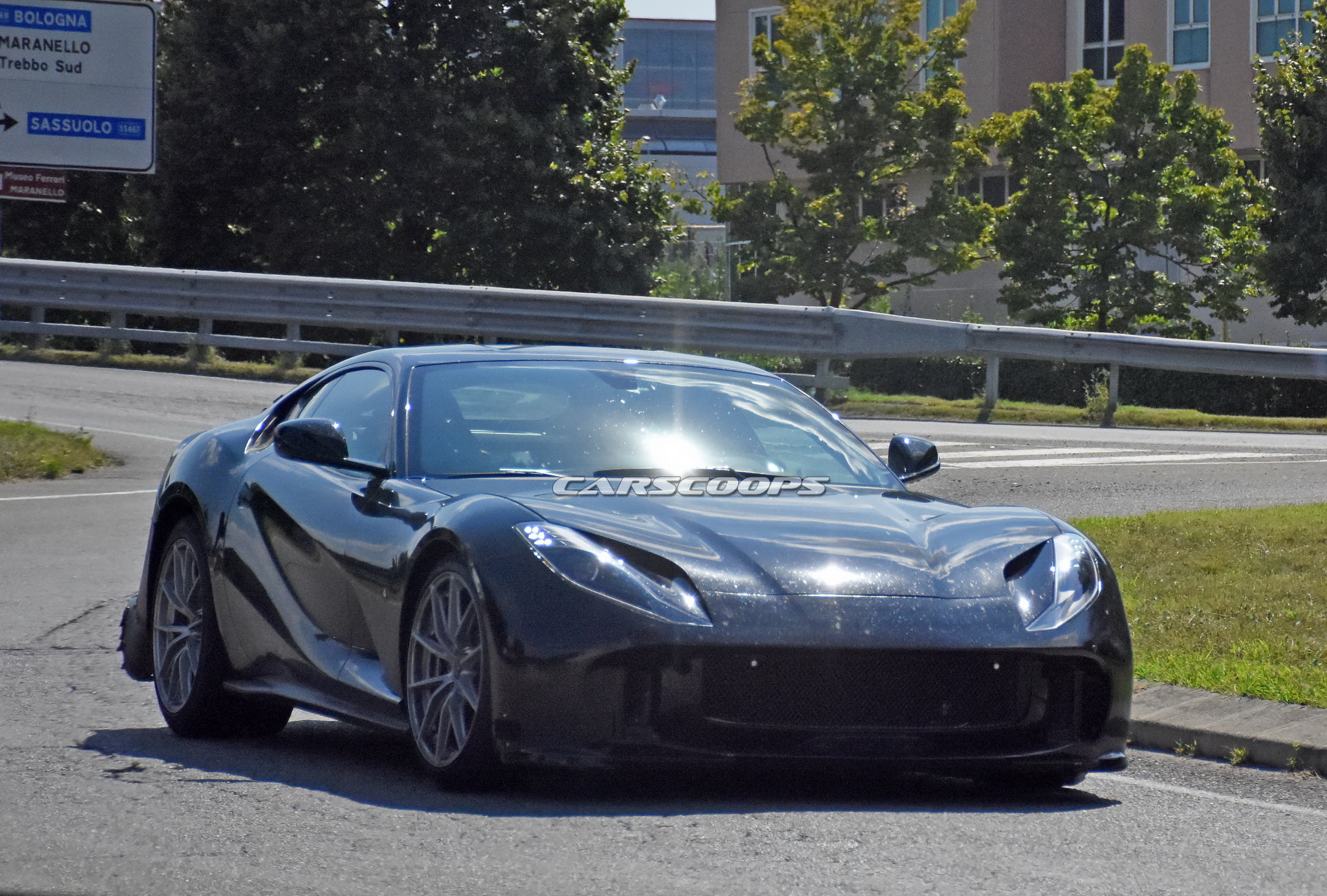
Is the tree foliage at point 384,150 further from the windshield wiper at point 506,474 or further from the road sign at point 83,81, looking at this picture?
the windshield wiper at point 506,474

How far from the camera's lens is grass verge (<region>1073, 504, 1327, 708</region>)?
24.0ft

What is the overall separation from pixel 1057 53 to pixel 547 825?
48.0m

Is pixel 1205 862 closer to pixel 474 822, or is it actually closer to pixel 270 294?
pixel 474 822

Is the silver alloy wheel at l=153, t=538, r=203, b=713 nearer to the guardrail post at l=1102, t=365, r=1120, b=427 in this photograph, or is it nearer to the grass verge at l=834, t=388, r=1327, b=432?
the grass verge at l=834, t=388, r=1327, b=432

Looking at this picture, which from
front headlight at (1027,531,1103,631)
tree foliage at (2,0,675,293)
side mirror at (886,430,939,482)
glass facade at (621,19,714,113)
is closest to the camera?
front headlight at (1027,531,1103,631)

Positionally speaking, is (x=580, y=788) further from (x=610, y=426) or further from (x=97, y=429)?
(x=97, y=429)

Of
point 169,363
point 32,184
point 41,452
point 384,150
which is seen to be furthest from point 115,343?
point 384,150

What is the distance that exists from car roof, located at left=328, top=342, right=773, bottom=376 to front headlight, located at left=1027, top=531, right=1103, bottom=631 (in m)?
1.57

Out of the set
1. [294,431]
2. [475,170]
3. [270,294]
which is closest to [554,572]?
[294,431]

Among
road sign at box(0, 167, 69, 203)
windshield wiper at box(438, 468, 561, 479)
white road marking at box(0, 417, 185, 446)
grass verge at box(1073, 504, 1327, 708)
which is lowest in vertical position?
grass verge at box(1073, 504, 1327, 708)

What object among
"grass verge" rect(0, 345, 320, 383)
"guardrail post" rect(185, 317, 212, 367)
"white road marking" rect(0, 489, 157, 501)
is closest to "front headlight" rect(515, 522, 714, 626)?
"white road marking" rect(0, 489, 157, 501)

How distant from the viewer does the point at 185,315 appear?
2336 centimetres

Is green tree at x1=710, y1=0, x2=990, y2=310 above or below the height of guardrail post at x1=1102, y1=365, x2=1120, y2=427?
above

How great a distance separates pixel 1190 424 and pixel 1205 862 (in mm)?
16982
